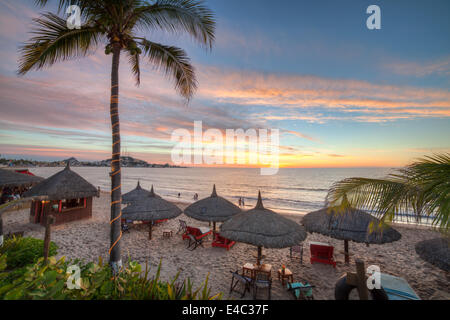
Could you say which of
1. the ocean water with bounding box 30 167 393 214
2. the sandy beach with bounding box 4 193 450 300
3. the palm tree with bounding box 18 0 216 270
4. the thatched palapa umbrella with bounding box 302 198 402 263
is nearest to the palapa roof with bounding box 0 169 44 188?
the sandy beach with bounding box 4 193 450 300

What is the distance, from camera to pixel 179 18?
5000 mm

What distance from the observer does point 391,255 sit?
28.1 feet

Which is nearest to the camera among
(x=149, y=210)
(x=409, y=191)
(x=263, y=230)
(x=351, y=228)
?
(x=409, y=191)

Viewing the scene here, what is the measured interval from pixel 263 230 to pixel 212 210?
11.9 feet

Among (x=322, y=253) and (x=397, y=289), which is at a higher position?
(x=397, y=289)

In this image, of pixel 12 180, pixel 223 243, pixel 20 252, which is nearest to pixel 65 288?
pixel 20 252

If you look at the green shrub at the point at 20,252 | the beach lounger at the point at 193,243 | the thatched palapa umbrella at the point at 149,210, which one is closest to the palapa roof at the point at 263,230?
the beach lounger at the point at 193,243

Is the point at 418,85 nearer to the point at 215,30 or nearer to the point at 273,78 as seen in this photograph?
the point at 273,78

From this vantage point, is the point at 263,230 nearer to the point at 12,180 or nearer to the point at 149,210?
the point at 149,210

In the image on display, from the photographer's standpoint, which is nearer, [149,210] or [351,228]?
[351,228]

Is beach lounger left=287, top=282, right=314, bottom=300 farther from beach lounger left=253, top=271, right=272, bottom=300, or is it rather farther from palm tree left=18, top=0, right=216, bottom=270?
palm tree left=18, top=0, right=216, bottom=270

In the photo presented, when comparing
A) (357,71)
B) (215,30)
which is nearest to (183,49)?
(215,30)

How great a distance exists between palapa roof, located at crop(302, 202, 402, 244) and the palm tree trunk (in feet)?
21.8

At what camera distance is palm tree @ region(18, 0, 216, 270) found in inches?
174
